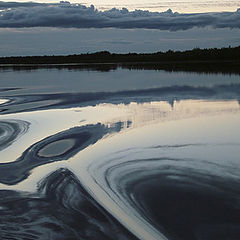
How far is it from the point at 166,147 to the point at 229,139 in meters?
1.92

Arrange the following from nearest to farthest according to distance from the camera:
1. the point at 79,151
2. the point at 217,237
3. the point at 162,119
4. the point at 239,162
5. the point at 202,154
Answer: the point at 217,237
the point at 239,162
the point at 202,154
the point at 79,151
the point at 162,119

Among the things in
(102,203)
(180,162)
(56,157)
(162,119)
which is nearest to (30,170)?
(56,157)

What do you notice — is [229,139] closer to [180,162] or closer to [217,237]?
[180,162]

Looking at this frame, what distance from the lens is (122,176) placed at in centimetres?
813

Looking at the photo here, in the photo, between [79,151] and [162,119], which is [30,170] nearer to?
[79,151]

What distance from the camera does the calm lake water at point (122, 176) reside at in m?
5.73

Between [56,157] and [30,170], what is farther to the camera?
[56,157]

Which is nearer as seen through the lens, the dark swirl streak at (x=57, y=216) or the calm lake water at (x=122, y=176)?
the dark swirl streak at (x=57, y=216)

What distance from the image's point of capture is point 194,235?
537 centimetres

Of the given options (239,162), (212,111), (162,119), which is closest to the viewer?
(239,162)

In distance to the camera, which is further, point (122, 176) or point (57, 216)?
point (122, 176)

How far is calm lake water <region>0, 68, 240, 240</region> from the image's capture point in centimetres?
573

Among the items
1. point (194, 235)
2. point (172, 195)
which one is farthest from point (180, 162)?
point (194, 235)

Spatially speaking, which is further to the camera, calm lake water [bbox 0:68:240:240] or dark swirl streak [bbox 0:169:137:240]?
calm lake water [bbox 0:68:240:240]
